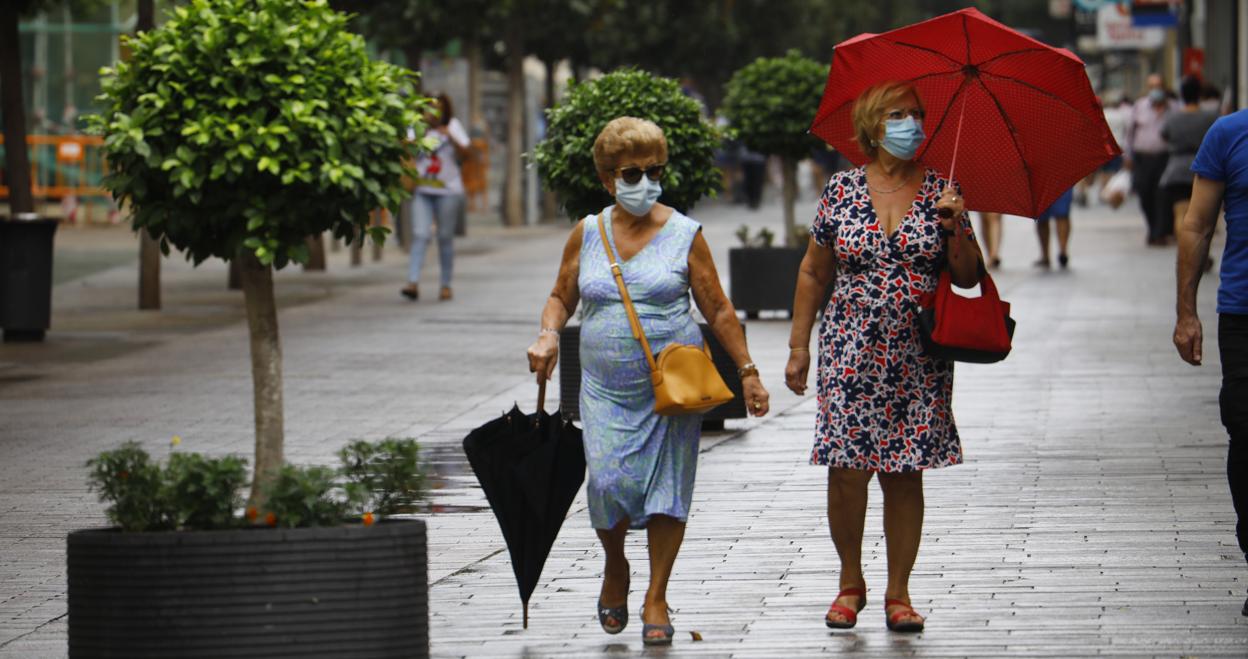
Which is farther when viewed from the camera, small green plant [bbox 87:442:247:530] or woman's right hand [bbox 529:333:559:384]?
woman's right hand [bbox 529:333:559:384]

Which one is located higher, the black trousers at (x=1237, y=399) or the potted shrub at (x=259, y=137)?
the potted shrub at (x=259, y=137)

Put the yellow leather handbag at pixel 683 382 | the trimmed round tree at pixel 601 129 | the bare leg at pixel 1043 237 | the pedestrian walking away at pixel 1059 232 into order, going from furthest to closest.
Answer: the bare leg at pixel 1043 237, the pedestrian walking away at pixel 1059 232, the trimmed round tree at pixel 601 129, the yellow leather handbag at pixel 683 382

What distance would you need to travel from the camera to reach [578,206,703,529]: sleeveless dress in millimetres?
6441

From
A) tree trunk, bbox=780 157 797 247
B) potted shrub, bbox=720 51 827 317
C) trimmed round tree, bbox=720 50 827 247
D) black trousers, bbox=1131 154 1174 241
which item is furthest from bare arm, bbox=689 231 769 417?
black trousers, bbox=1131 154 1174 241

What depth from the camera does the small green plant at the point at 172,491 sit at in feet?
18.1

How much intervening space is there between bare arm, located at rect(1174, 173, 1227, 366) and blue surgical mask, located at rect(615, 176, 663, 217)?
1.67m

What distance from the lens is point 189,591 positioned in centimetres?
537

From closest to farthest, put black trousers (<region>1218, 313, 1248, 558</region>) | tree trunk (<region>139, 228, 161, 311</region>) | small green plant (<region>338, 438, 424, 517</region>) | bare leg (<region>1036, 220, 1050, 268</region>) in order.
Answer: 1. small green plant (<region>338, 438, 424, 517</region>)
2. black trousers (<region>1218, 313, 1248, 558</region>)
3. tree trunk (<region>139, 228, 161, 311</region>)
4. bare leg (<region>1036, 220, 1050, 268</region>)

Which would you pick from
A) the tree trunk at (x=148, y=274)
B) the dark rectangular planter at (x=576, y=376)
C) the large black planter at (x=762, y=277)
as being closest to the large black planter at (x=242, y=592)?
the dark rectangular planter at (x=576, y=376)

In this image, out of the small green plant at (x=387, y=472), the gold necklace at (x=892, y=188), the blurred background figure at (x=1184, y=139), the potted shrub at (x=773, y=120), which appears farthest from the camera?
the blurred background figure at (x=1184, y=139)

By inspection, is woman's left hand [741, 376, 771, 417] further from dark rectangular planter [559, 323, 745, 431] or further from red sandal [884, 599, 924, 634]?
dark rectangular planter [559, 323, 745, 431]

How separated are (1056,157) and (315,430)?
560 centimetres

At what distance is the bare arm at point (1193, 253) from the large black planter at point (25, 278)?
11425 millimetres

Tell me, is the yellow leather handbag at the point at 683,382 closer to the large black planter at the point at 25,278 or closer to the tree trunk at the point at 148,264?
the large black planter at the point at 25,278
